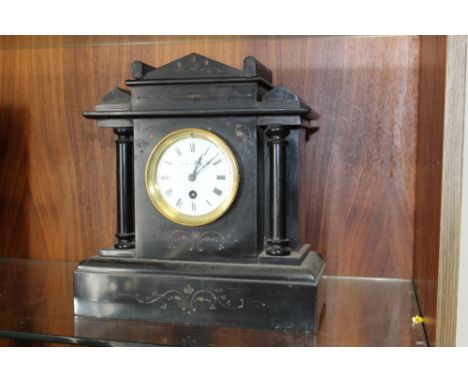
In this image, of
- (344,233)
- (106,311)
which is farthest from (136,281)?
(344,233)

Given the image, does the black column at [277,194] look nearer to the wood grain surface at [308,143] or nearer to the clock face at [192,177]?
the clock face at [192,177]

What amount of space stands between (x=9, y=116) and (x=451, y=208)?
149cm

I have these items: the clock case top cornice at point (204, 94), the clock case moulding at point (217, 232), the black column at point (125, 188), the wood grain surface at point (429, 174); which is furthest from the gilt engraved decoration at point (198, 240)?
the wood grain surface at point (429, 174)

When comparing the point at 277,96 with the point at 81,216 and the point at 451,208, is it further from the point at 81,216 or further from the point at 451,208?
the point at 81,216

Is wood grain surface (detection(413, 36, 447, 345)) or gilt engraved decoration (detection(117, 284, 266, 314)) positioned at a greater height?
wood grain surface (detection(413, 36, 447, 345))

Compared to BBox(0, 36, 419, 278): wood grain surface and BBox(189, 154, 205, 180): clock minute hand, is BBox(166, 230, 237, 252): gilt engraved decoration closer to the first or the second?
BBox(189, 154, 205, 180): clock minute hand

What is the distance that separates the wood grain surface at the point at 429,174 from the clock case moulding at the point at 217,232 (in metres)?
0.24

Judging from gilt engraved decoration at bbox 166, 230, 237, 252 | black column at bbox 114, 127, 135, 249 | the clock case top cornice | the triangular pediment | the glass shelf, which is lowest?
the glass shelf

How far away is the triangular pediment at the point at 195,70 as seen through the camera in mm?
1330

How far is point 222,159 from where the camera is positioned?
4.38 feet

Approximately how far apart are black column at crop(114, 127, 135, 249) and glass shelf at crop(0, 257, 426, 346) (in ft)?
0.69

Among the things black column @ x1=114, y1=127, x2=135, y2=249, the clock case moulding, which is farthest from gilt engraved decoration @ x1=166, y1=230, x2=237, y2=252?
black column @ x1=114, y1=127, x2=135, y2=249

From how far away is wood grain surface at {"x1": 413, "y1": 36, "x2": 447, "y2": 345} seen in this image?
3.65ft

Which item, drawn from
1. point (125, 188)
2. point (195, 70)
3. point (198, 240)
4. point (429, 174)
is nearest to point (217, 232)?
point (198, 240)
